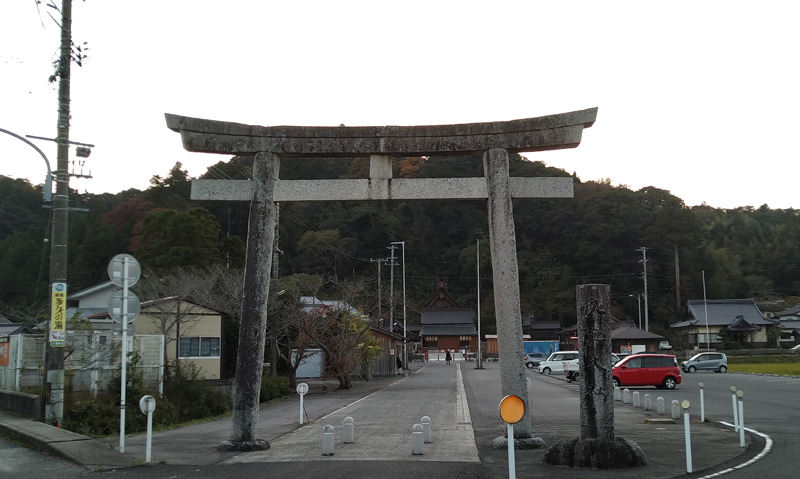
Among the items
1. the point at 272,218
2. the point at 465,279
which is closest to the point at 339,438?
the point at 272,218

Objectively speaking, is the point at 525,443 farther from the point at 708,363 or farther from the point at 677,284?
the point at 677,284

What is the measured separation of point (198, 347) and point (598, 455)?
22.0 meters

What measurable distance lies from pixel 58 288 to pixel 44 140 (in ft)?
10.8

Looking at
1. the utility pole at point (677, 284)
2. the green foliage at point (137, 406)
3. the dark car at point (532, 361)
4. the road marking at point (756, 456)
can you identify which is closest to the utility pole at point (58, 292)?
the green foliage at point (137, 406)

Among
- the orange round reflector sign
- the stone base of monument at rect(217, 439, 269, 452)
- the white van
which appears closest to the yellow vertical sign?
the stone base of monument at rect(217, 439, 269, 452)

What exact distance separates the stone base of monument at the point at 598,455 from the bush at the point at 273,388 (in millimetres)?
15982

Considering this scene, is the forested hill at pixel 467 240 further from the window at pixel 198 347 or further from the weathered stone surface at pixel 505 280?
the weathered stone surface at pixel 505 280

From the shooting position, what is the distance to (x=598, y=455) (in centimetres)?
926

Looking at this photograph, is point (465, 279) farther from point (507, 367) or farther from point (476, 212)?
point (507, 367)

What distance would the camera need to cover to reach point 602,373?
32.2ft

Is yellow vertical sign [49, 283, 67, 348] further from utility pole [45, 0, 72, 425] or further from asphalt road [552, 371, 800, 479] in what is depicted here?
asphalt road [552, 371, 800, 479]

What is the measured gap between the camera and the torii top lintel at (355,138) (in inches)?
448

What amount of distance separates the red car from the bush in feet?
47.6

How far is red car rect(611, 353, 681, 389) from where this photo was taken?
2769cm
